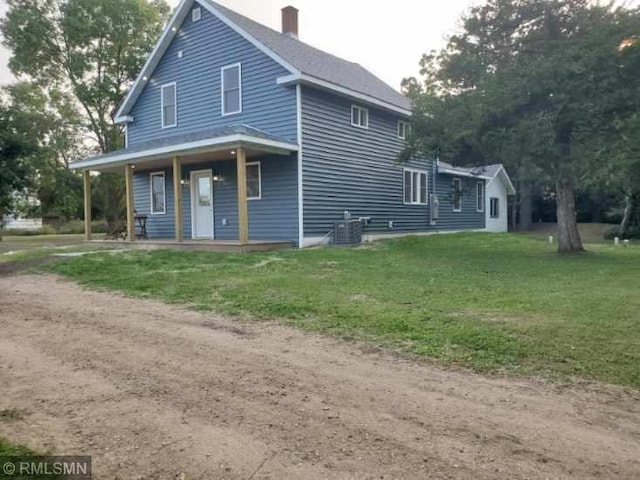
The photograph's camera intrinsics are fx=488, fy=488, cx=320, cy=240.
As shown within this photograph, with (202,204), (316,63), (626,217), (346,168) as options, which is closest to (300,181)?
(346,168)

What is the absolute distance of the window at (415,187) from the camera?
17922 millimetres

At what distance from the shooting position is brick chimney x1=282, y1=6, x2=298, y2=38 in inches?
704

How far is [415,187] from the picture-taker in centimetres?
1848

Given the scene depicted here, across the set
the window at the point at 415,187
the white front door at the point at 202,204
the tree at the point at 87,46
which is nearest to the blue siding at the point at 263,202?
the white front door at the point at 202,204

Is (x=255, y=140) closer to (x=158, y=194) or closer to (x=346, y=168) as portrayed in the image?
(x=346, y=168)

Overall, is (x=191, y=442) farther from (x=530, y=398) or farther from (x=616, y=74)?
(x=616, y=74)

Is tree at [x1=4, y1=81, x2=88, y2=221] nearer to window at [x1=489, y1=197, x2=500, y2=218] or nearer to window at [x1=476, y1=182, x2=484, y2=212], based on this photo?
window at [x1=476, y1=182, x2=484, y2=212]

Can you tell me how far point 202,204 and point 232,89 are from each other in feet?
12.0

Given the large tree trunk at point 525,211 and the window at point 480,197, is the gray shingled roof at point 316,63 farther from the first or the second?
the large tree trunk at point 525,211

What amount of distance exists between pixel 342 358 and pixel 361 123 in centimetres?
1220

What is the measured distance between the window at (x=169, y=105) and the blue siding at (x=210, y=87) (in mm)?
195

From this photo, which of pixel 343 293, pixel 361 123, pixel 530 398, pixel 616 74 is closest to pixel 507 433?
pixel 530 398

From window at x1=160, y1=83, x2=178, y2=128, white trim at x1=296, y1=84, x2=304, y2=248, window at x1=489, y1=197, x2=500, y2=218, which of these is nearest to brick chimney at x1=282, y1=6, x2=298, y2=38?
window at x1=160, y1=83, x2=178, y2=128

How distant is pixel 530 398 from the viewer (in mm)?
3328
